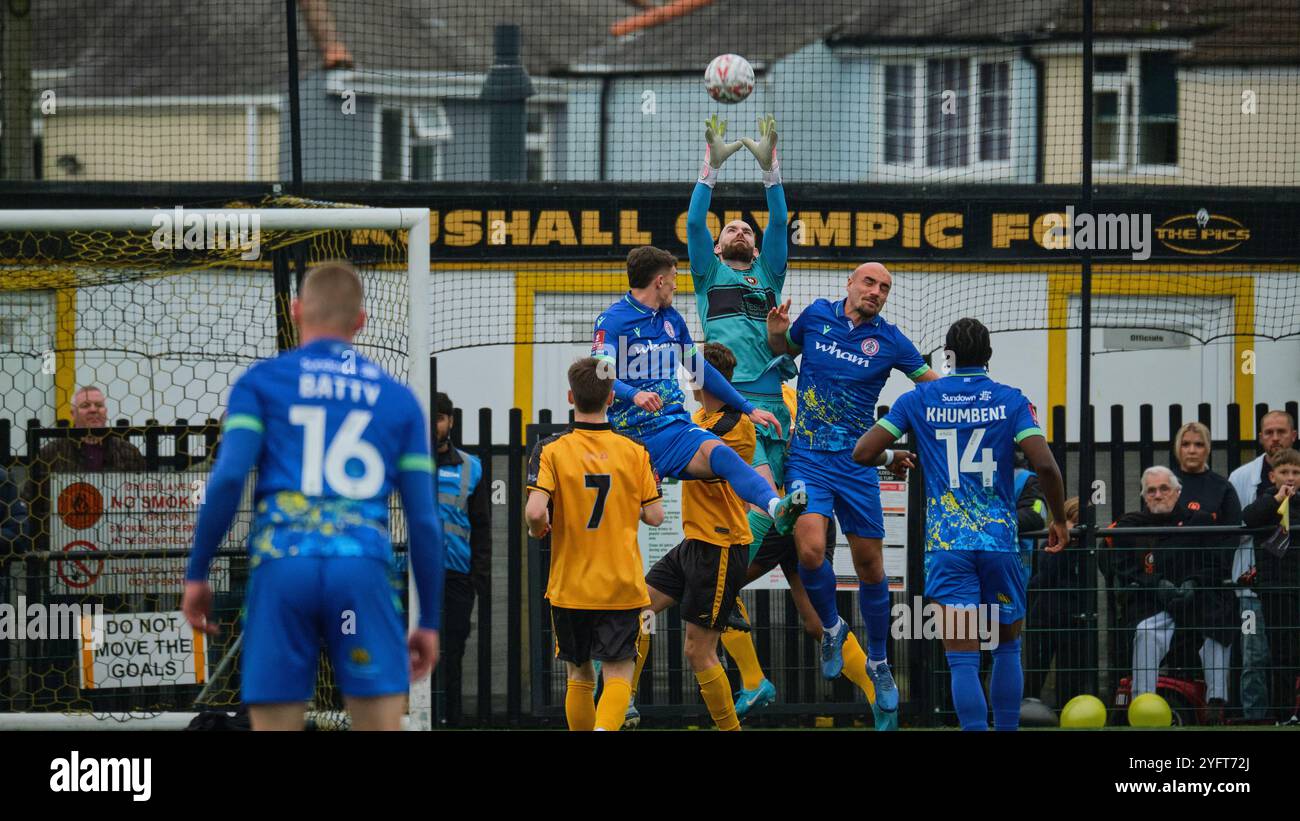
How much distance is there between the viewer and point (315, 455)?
204 inches

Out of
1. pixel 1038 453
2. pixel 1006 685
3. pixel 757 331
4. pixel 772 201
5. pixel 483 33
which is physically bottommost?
pixel 1006 685

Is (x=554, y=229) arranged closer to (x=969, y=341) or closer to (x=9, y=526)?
(x=9, y=526)

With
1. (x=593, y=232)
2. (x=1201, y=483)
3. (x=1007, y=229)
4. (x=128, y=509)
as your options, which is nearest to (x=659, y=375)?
(x=128, y=509)

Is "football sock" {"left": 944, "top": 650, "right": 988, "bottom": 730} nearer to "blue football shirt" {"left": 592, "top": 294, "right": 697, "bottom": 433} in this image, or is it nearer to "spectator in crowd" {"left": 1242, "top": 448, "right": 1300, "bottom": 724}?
"blue football shirt" {"left": 592, "top": 294, "right": 697, "bottom": 433}

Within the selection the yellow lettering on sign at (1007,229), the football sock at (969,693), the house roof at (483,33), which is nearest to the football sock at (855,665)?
the football sock at (969,693)

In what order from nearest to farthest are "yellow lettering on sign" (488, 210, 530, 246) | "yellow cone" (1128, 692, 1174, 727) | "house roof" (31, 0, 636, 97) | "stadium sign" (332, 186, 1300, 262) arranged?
"yellow cone" (1128, 692, 1174, 727) → "stadium sign" (332, 186, 1300, 262) → "yellow lettering on sign" (488, 210, 530, 246) → "house roof" (31, 0, 636, 97)

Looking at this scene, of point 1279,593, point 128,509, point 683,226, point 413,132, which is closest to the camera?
point 128,509

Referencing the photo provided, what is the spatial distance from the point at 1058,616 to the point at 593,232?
8.66 metres

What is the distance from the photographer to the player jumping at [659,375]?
8797mm

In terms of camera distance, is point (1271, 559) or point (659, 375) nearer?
point (659, 375)

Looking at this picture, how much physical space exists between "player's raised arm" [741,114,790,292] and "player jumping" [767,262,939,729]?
0.41m

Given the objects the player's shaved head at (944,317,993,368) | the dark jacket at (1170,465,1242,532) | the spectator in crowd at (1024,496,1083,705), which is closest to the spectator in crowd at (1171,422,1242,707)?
the dark jacket at (1170,465,1242,532)

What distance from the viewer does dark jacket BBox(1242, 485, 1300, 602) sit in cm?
1043

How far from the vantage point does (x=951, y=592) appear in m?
8.27
